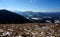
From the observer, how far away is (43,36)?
299 inches

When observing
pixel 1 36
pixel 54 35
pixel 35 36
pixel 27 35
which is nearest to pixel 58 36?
pixel 54 35

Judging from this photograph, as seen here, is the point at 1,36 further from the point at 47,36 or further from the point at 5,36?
the point at 47,36

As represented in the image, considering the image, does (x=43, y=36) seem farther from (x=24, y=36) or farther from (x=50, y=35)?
(x=24, y=36)

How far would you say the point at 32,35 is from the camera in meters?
7.53

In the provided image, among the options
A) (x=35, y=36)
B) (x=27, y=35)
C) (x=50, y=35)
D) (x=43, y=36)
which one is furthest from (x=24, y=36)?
(x=50, y=35)

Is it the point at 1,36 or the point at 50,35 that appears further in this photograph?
the point at 50,35

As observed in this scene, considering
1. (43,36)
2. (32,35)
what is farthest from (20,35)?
(43,36)

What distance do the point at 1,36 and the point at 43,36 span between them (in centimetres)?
263

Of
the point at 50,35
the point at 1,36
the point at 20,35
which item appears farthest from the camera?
the point at 50,35

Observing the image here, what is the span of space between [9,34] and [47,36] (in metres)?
2.41

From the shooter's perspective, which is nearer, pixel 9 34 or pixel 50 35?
pixel 9 34

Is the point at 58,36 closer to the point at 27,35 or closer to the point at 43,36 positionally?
the point at 43,36

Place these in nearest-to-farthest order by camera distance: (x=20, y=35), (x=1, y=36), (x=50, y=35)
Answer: (x=1, y=36) → (x=20, y=35) → (x=50, y=35)

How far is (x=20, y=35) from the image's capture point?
7.35 meters
